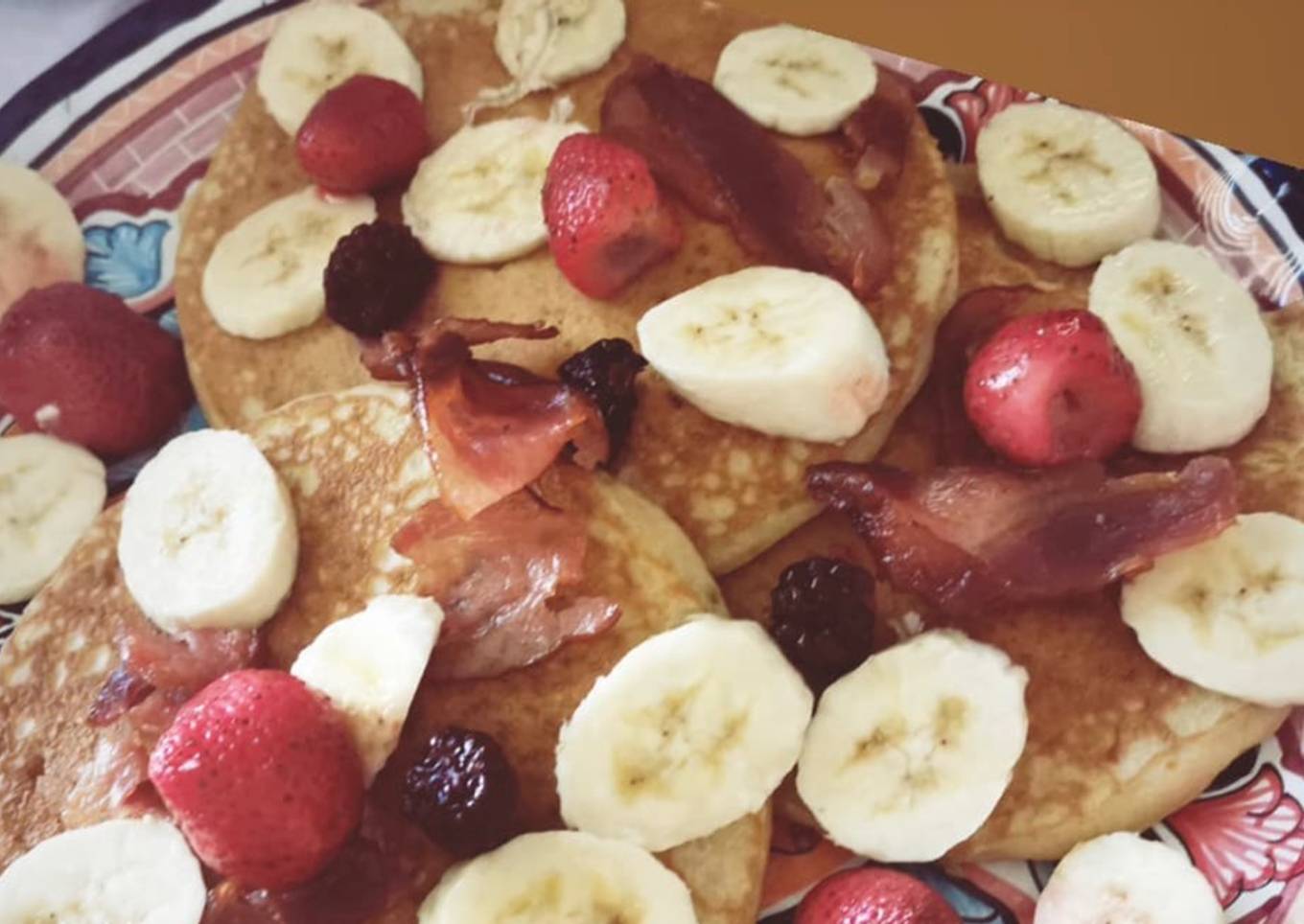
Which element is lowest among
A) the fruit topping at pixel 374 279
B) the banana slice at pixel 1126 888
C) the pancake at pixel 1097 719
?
the banana slice at pixel 1126 888

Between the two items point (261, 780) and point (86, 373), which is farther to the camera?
point (86, 373)

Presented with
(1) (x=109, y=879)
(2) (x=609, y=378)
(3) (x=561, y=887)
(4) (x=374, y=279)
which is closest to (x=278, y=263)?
(4) (x=374, y=279)

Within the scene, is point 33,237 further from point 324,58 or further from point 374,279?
point 374,279

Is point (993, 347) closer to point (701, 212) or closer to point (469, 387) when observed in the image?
Answer: point (701, 212)

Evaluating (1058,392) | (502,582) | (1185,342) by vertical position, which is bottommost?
(1185,342)

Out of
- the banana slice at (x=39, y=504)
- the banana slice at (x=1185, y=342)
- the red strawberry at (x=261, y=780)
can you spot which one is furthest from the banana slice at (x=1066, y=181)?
the banana slice at (x=39, y=504)

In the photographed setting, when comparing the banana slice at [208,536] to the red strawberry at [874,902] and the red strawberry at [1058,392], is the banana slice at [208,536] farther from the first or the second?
the red strawberry at [1058,392]
